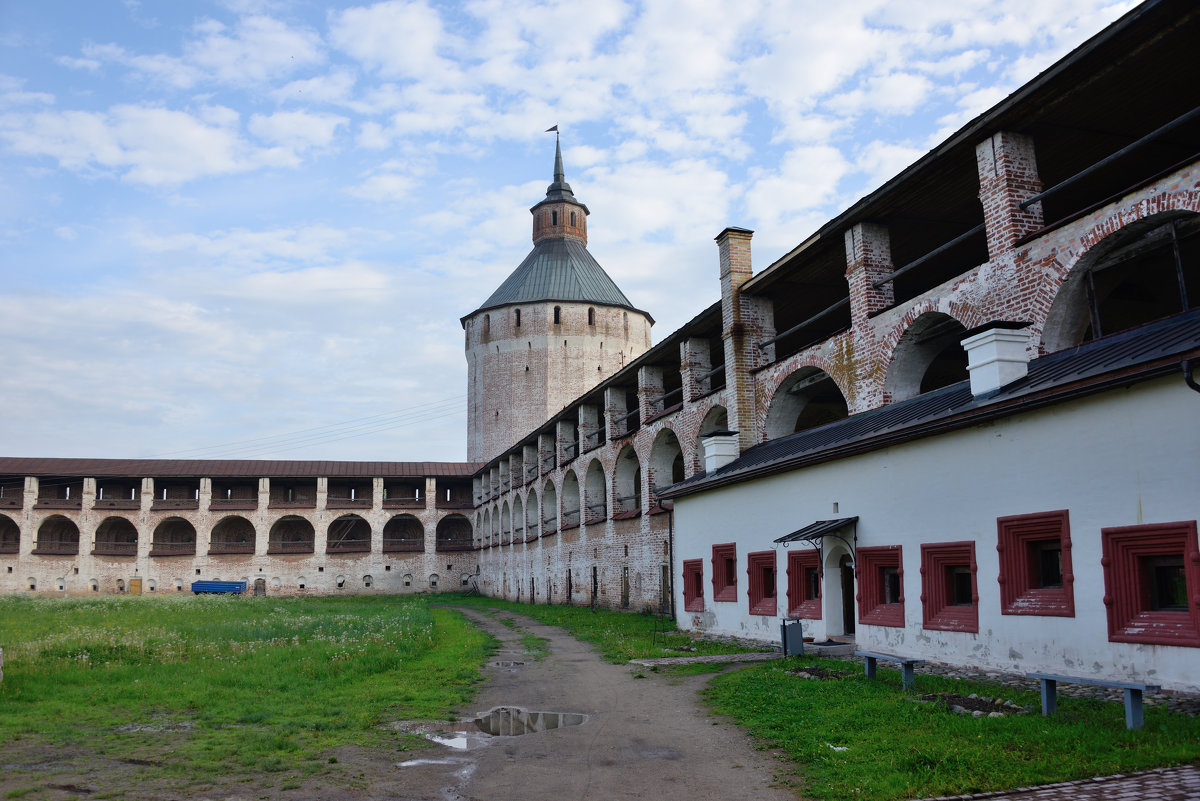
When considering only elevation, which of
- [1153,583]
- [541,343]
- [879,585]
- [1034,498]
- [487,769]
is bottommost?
[487,769]

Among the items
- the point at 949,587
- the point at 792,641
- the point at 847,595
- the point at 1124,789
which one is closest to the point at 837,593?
the point at 847,595

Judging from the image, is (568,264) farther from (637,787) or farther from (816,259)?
(637,787)

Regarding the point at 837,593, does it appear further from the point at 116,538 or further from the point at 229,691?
the point at 116,538

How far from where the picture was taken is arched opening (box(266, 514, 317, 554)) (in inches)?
2141

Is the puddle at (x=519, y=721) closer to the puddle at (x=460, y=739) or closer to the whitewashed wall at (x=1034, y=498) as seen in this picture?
the puddle at (x=460, y=739)

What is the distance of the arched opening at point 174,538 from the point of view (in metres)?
52.4

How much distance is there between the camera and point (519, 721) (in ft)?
31.5

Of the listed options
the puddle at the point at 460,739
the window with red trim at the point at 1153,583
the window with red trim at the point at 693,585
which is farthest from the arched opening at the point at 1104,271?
the puddle at the point at 460,739

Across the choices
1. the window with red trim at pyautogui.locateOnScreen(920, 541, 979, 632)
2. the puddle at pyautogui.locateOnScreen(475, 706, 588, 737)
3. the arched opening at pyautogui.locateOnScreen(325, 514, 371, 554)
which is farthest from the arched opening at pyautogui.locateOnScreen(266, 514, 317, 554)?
the window with red trim at pyautogui.locateOnScreen(920, 541, 979, 632)

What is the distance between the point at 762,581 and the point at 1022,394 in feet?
25.2

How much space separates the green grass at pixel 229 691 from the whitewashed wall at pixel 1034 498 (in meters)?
6.12

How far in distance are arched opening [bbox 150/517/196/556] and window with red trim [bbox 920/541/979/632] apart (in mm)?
49591

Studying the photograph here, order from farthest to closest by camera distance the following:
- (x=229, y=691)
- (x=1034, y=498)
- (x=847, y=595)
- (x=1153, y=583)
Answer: (x=847, y=595)
(x=229, y=691)
(x=1034, y=498)
(x=1153, y=583)

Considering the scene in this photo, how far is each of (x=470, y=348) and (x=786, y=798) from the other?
54.8m
